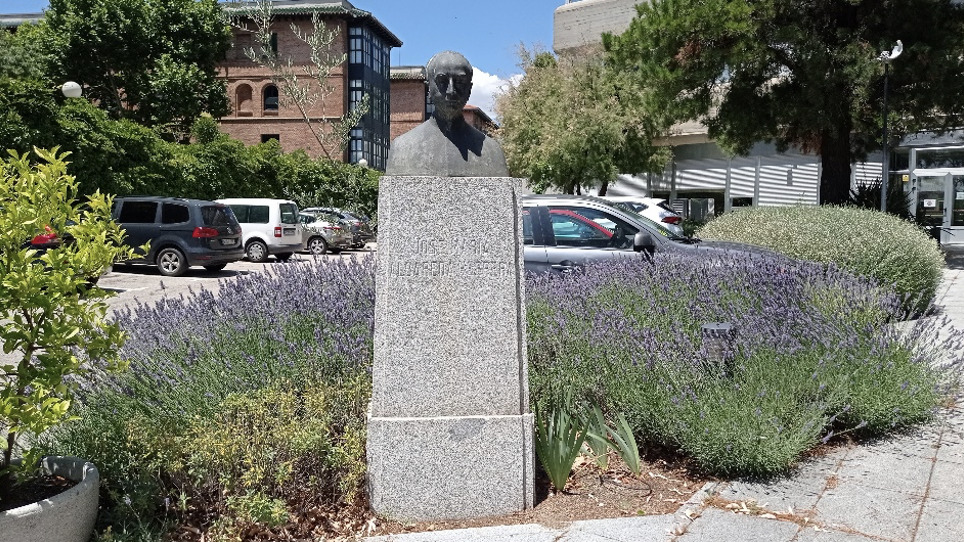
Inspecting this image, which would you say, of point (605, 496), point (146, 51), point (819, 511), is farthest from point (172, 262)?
point (146, 51)

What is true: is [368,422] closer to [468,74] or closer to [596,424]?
[596,424]

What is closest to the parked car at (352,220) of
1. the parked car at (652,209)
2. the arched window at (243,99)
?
the parked car at (652,209)

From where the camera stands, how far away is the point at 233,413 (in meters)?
4.22

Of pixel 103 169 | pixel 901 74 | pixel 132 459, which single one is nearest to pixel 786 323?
pixel 132 459

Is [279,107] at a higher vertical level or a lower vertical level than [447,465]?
higher

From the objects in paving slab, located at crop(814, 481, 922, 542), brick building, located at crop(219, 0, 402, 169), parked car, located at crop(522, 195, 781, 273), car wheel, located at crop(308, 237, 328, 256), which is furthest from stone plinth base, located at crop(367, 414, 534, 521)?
brick building, located at crop(219, 0, 402, 169)

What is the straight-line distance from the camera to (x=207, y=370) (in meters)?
4.63

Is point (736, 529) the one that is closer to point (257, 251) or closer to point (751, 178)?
point (257, 251)

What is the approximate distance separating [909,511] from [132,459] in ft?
12.3

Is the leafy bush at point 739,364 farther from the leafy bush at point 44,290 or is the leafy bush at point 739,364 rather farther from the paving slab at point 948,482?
the leafy bush at point 44,290

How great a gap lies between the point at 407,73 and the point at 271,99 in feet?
62.6

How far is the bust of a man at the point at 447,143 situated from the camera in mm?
4125

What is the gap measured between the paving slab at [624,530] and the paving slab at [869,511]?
29.0 inches

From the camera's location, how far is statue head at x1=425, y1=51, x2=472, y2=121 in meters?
4.15
